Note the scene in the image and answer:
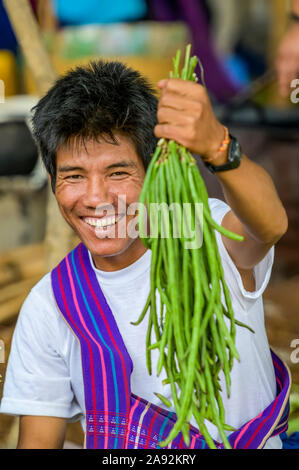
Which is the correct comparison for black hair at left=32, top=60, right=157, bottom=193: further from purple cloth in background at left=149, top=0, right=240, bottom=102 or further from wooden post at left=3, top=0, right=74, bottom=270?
purple cloth in background at left=149, top=0, right=240, bottom=102

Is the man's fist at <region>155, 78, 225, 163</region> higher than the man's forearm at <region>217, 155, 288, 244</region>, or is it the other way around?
the man's fist at <region>155, 78, 225, 163</region>

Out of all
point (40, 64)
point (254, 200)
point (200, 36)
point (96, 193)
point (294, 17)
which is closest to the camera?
point (254, 200)

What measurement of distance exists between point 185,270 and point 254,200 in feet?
0.65

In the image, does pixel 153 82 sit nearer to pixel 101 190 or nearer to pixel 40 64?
pixel 40 64

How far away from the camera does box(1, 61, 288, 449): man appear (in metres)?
1.60

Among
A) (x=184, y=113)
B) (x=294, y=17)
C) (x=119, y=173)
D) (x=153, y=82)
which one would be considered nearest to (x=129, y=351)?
(x=119, y=173)

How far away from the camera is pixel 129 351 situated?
1744 mm

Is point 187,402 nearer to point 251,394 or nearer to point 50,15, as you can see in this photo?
point 251,394

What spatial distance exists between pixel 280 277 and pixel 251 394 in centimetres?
290

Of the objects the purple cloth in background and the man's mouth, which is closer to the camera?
the man's mouth

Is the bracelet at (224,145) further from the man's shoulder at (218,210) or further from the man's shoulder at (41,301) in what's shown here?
the man's shoulder at (41,301)

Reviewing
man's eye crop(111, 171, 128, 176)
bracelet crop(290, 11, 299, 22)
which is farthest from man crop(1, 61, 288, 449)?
bracelet crop(290, 11, 299, 22)
